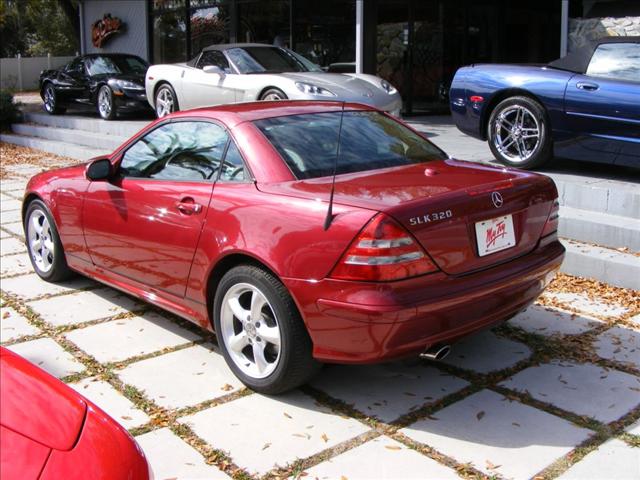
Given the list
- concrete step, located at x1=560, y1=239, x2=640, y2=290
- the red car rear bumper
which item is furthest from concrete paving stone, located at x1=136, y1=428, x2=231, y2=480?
concrete step, located at x1=560, y1=239, x2=640, y2=290

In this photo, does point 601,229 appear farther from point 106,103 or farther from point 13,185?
point 106,103

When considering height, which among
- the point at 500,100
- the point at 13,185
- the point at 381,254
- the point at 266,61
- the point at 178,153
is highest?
the point at 266,61

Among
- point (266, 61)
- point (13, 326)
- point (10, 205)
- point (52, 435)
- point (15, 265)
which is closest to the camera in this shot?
point (52, 435)

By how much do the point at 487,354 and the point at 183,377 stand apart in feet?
5.79

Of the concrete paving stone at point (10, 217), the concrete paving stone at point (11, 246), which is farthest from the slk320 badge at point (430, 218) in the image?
the concrete paving stone at point (10, 217)

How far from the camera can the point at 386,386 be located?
3934 millimetres

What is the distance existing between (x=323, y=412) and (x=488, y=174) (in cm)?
155

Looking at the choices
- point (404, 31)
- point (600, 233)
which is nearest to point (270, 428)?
point (600, 233)

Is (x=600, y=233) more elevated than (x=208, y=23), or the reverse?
(x=208, y=23)

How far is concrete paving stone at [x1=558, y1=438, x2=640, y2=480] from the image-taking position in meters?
3.05

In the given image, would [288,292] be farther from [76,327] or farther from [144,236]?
[76,327]

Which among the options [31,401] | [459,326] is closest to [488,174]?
[459,326]

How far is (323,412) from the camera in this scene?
3664mm

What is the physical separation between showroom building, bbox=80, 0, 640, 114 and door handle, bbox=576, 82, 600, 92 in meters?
5.91
